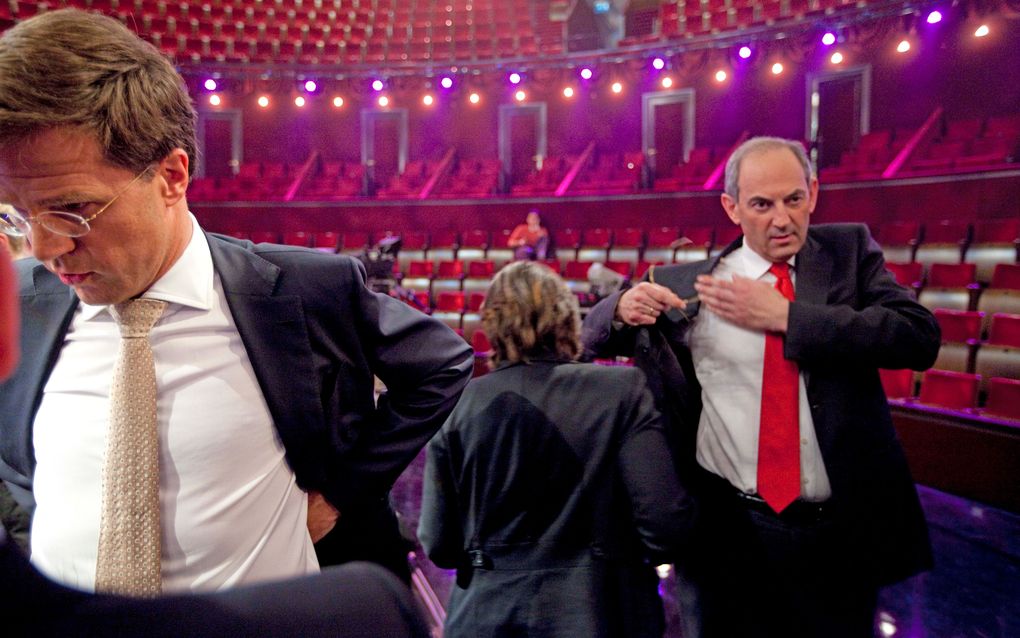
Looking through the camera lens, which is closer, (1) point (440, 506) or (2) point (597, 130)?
(1) point (440, 506)

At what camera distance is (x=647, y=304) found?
57.8 inches

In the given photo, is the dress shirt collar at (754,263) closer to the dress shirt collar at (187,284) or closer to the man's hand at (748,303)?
the man's hand at (748,303)

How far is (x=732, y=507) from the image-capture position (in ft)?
4.74

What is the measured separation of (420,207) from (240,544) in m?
10.4

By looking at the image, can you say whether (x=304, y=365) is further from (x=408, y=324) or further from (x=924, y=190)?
(x=924, y=190)

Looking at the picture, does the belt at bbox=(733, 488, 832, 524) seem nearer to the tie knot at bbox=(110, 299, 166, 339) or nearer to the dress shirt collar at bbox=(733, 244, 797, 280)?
the dress shirt collar at bbox=(733, 244, 797, 280)

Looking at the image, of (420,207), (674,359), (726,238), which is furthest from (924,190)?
(674,359)

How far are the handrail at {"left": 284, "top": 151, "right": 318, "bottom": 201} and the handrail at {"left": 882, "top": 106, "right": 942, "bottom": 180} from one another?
31.1 feet

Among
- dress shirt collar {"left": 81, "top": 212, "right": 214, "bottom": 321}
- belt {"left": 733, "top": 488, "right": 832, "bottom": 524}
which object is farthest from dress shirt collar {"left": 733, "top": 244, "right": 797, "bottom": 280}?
dress shirt collar {"left": 81, "top": 212, "right": 214, "bottom": 321}

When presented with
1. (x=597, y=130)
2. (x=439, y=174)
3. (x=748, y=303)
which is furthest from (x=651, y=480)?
(x=597, y=130)

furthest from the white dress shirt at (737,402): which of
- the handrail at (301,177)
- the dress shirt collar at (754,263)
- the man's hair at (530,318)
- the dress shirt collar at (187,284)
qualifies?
the handrail at (301,177)

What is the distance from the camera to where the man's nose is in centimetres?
73

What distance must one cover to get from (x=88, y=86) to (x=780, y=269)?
54.6 inches

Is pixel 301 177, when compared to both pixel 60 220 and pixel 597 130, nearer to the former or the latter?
pixel 597 130
